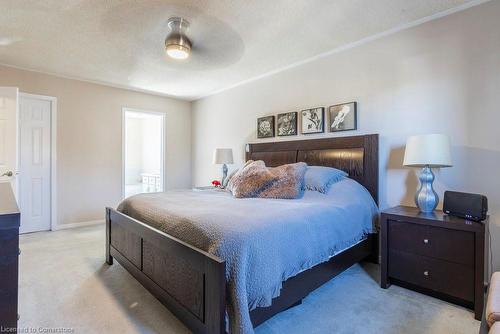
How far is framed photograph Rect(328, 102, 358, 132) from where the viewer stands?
9.76ft

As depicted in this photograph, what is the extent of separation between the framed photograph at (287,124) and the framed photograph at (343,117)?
531 millimetres

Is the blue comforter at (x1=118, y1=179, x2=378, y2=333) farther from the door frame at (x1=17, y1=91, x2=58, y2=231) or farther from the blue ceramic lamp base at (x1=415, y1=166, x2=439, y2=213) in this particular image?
the door frame at (x1=17, y1=91, x2=58, y2=231)

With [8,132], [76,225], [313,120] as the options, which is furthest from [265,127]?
[76,225]

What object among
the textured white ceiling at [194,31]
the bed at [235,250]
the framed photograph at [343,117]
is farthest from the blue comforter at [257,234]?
the textured white ceiling at [194,31]

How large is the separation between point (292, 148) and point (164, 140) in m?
2.90

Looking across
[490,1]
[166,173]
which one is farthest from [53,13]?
[490,1]

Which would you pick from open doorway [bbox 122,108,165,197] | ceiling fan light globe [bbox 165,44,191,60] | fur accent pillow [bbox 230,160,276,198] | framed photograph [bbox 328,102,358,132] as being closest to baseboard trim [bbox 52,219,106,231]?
fur accent pillow [bbox 230,160,276,198]

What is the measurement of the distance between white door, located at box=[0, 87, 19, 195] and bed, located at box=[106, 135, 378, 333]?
1.62 meters

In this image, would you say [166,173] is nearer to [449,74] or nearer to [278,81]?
[278,81]

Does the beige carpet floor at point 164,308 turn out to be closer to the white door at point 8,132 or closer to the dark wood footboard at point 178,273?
the dark wood footboard at point 178,273

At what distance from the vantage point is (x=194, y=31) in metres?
2.60

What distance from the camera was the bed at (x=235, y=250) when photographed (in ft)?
4.37

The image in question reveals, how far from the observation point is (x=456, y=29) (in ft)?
7.62

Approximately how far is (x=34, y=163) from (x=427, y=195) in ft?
16.5
